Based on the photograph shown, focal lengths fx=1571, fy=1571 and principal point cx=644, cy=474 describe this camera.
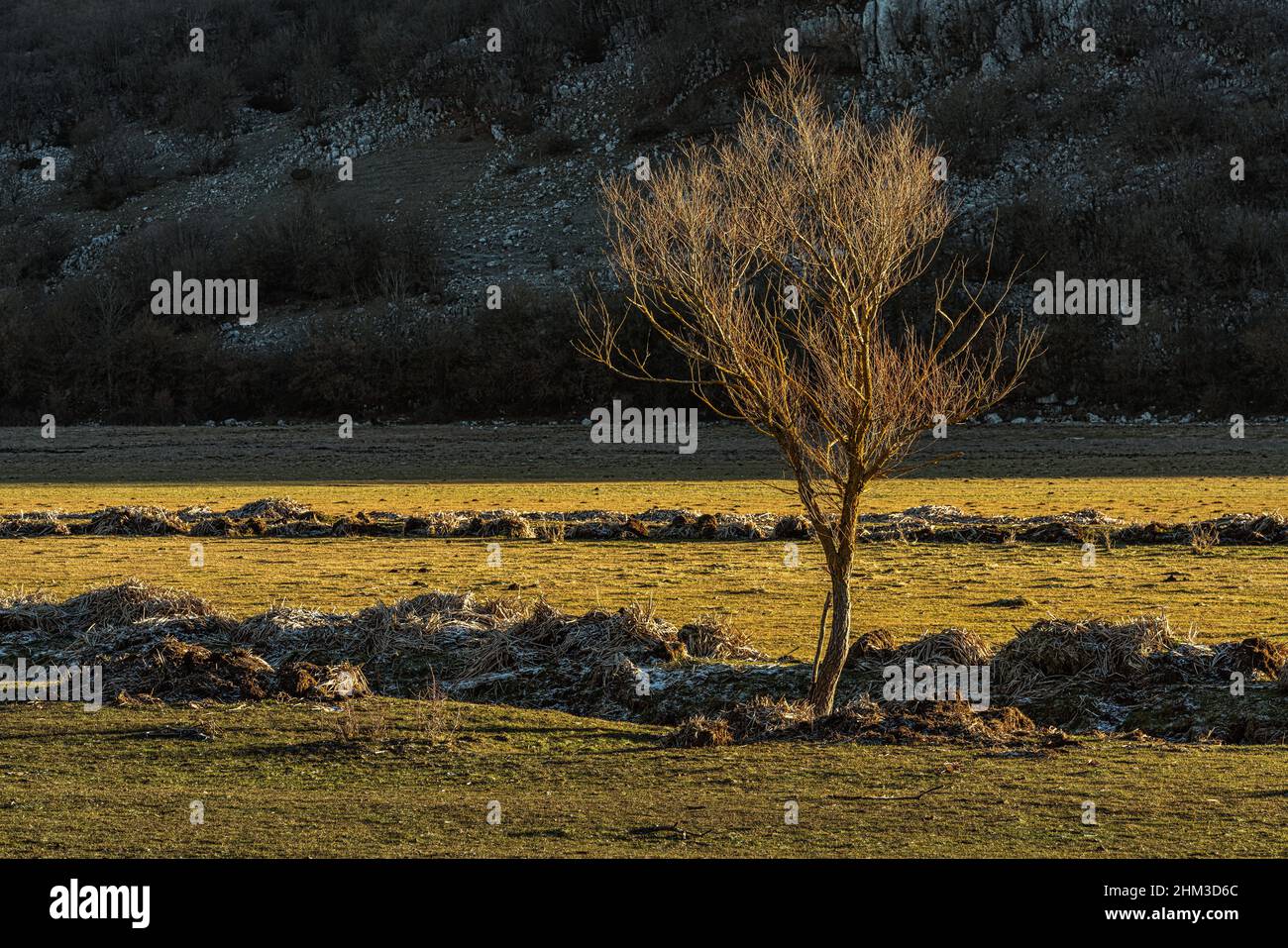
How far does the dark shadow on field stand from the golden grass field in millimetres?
1996

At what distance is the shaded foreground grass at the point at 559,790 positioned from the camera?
379 inches

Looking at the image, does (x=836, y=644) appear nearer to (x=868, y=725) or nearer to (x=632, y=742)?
(x=868, y=725)

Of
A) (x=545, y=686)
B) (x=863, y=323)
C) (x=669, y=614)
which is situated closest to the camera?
(x=863, y=323)

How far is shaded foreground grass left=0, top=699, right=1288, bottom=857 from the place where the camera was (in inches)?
379

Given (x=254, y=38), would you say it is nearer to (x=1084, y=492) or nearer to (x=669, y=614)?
(x=1084, y=492)

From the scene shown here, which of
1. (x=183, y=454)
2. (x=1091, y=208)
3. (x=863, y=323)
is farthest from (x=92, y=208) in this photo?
(x=863, y=323)

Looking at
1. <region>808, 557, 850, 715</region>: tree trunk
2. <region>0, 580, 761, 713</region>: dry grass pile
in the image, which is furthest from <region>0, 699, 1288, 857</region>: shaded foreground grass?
<region>808, 557, 850, 715</region>: tree trunk

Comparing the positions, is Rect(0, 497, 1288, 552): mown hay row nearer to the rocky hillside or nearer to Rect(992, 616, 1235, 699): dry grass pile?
Rect(992, 616, 1235, 699): dry grass pile

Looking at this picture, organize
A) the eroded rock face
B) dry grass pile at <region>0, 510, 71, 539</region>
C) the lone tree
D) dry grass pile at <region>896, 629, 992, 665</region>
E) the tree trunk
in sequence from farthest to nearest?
the eroded rock face < dry grass pile at <region>0, 510, 71, 539</region> < dry grass pile at <region>896, 629, 992, 665</region> < the tree trunk < the lone tree

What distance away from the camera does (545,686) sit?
53.2 feet

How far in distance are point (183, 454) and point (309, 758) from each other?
4693cm

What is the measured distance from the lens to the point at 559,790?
1152 cm

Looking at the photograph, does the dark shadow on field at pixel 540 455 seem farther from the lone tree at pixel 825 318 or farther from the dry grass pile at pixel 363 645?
the lone tree at pixel 825 318

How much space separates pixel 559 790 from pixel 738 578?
1447 cm
